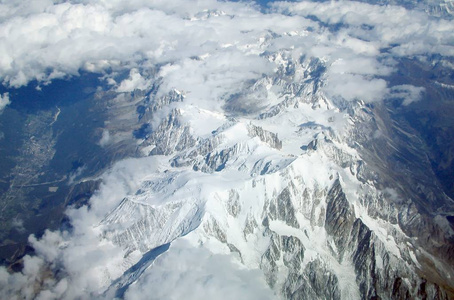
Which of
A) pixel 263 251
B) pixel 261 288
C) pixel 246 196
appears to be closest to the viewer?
pixel 261 288

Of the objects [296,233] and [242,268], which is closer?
[242,268]

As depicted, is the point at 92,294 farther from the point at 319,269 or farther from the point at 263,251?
the point at 319,269

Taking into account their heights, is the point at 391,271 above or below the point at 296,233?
below

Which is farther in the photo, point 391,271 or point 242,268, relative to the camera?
point 391,271

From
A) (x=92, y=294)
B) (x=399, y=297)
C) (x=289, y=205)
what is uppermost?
(x=289, y=205)

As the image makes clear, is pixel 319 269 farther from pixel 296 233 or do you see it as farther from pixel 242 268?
pixel 242 268

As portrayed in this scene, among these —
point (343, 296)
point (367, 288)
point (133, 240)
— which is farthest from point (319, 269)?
point (133, 240)

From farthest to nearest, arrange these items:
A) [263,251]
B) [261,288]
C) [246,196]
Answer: [246,196] < [263,251] < [261,288]

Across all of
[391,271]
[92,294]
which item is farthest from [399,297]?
[92,294]

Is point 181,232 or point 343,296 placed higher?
point 181,232
